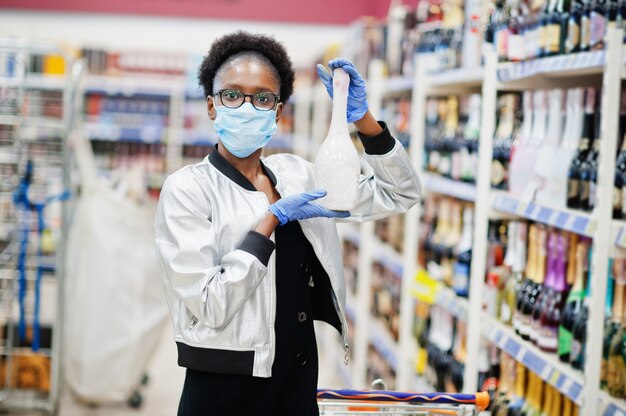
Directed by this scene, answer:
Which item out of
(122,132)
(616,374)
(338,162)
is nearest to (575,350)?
(616,374)

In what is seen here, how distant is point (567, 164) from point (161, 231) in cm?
145

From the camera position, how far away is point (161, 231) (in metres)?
1.89

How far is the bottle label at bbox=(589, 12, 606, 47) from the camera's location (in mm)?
2570

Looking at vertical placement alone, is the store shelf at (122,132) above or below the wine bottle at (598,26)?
below

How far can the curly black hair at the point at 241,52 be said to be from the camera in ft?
6.55

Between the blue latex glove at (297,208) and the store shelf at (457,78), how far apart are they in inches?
65.2

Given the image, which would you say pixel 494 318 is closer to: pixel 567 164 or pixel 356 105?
pixel 567 164

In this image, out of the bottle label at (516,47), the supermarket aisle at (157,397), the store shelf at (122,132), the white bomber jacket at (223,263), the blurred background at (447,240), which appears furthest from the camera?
the store shelf at (122,132)

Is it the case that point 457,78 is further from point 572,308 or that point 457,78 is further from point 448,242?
point 572,308

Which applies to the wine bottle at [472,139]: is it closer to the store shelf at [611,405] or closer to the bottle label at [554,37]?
the bottle label at [554,37]

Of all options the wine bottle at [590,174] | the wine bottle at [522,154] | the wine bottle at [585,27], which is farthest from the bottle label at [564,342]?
the wine bottle at [585,27]

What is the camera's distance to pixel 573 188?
2773 mm

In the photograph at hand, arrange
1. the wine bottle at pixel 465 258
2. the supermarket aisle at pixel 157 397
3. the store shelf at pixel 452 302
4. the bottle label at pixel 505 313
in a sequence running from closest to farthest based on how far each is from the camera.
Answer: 1. the bottle label at pixel 505 313
2. the store shelf at pixel 452 302
3. the wine bottle at pixel 465 258
4. the supermarket aisle at pixel 157 397

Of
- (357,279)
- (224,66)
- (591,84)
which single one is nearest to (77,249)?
(357,279)
